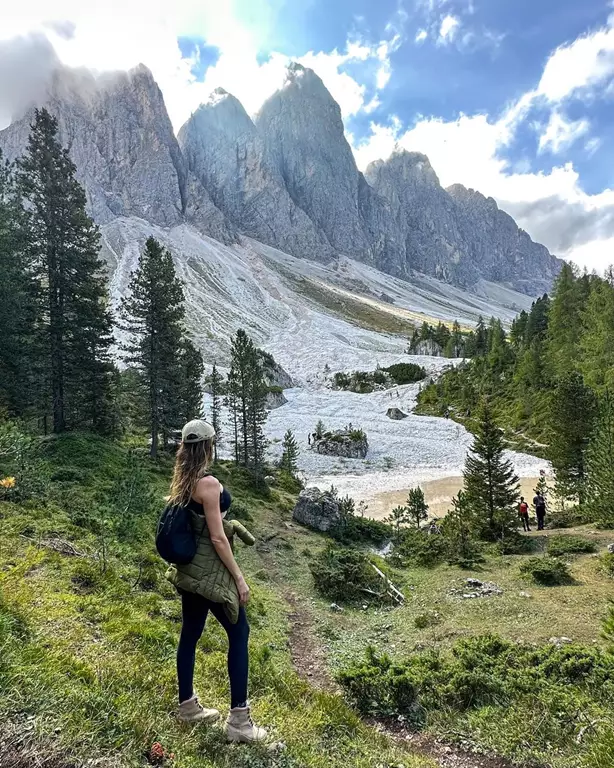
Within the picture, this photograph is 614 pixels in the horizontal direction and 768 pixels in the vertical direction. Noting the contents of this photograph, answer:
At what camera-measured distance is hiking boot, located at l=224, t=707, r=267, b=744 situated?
398cm

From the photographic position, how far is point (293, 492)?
33.3m

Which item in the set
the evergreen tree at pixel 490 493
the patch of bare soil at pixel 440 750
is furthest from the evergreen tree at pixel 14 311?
the evergreen tree at pixel 490 493

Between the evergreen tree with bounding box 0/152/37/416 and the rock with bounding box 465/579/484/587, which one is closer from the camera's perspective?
the rock with bounding box 465/579/484/587

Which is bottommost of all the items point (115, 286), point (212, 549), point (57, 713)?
point (57, 713)

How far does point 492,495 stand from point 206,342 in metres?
93.9

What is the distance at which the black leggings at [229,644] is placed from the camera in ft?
13.1

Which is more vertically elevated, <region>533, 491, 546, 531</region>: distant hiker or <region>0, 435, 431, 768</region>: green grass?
<region>0, 435, 431, 768</region>: green grass

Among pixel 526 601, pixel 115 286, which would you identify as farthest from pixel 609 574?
pixel 115 286

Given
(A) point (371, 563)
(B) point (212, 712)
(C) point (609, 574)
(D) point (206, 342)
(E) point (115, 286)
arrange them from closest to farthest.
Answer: (B) point (212, 712) → (C) point (609, 574) → (A) point (371, 563) → (D) point (206, 342) → (E) point (115, 286)

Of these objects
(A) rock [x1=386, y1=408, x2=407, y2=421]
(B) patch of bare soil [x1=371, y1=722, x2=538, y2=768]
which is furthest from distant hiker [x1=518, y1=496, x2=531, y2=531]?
(A) rock [x1=386, y1=408, x2=407, y2=421]

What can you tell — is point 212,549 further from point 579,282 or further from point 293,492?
point 579,282

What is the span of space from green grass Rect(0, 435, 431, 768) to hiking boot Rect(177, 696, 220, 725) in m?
0.14

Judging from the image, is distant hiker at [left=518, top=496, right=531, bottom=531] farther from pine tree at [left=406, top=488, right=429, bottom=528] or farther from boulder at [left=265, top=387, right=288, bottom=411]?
boulder at [left=265, top=387, right=288, bottom=411]

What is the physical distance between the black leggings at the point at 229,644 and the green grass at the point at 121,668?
33cm
